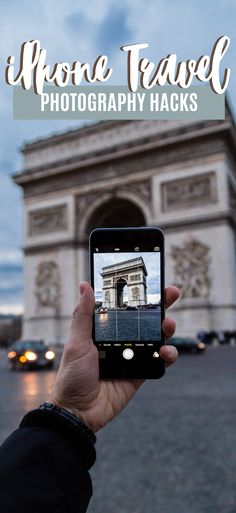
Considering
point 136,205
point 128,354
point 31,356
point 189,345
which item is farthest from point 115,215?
point 128,354

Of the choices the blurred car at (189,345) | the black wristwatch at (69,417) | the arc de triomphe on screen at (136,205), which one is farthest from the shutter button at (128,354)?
the arc de triomphe on screen at (136,205)

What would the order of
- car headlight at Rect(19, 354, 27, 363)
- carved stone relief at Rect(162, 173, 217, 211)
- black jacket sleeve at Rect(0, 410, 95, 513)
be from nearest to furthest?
black jacket sleeve at Rect(0, 410, 95, 513) → car headlight at Rect(19, 354, 27, 363) → carved stone relief at Rect(162, 173, 217, 211)

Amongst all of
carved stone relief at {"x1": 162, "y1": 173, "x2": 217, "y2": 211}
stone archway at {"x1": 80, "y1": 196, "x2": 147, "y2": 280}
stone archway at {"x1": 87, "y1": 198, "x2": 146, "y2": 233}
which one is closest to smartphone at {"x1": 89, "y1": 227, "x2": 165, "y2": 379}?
carved stone relief at {"x1": 162, "y1": 173, "x2": 217, "y2": 211}

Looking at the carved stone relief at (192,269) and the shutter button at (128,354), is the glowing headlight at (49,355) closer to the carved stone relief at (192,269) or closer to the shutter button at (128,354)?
the carved stone relief at (192,269)

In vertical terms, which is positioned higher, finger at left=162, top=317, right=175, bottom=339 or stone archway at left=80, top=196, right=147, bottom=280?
stone archway at left=80, top=196, right=147, bottom=280

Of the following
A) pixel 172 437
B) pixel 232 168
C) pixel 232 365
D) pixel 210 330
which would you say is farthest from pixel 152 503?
pixel 232 168

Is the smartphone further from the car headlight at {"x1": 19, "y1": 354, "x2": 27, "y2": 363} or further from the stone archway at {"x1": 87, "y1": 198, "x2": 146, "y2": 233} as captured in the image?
the stone archway at {"x1": 87, "y1": 198, "x2": 146, "y2": 233}

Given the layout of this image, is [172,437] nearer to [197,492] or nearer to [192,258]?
[197,492]

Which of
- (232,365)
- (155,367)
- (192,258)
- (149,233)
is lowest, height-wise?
(232,365)
